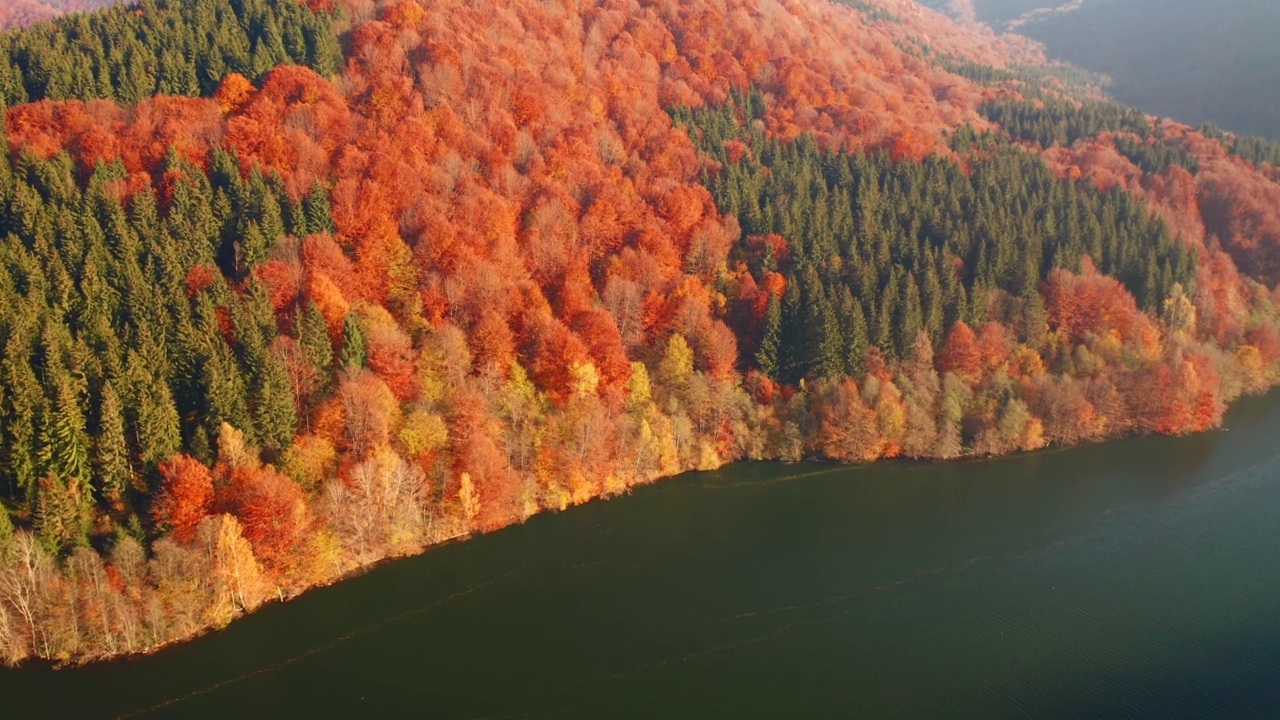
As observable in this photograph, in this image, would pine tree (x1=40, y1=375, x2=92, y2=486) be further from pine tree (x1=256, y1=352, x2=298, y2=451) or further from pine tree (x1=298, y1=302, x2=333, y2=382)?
pine tree (x1=298, y1=302, x2=333, y2=382)

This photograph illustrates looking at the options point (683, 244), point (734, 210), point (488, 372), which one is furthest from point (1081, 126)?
point (488, 372)

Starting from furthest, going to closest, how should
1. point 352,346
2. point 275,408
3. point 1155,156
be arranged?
point 1155,156, point 352,346, point 275,408

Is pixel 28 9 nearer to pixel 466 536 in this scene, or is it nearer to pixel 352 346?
pixel 352 346

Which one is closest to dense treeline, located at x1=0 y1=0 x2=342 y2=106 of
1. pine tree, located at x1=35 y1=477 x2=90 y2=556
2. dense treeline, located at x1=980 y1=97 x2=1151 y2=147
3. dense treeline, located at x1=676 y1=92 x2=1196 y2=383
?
dense treeline, located at x1=676 y1=92 x2=1196 y2=383

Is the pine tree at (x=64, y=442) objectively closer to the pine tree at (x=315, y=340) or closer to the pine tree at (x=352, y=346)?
the pine tree at (x=315, y=340)

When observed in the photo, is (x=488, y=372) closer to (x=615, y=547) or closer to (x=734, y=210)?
(x=615, y=547)

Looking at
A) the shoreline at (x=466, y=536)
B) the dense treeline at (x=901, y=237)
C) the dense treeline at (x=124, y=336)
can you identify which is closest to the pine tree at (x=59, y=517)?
the dense treeline at (x=124, y=336)

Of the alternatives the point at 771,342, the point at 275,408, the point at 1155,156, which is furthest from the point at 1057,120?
the point at 275,408
